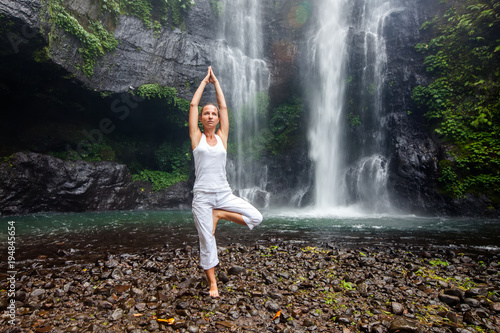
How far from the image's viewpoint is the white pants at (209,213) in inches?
121

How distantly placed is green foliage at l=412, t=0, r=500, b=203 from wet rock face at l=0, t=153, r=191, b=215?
15046mm

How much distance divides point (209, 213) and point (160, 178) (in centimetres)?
1449

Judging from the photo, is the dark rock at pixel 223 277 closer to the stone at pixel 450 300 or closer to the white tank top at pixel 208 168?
the white tank top at pixel 208 168

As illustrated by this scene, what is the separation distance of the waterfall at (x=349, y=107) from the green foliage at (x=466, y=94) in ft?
8.41

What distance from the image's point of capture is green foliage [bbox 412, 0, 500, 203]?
11422 mm

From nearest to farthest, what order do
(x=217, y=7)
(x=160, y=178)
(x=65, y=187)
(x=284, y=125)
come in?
(x=65, y=187)
(x=160, y=178)
(x=217, y=7)
(x=284, y=125)

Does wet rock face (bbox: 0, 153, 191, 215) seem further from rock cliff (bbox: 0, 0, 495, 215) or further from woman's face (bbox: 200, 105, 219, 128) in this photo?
woman's face (bbox: 200, 105, 219, 128)

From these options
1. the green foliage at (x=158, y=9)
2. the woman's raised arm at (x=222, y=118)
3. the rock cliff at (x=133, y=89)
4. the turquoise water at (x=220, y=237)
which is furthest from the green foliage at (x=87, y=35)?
the woman's raised arm at (x=222, y=118)

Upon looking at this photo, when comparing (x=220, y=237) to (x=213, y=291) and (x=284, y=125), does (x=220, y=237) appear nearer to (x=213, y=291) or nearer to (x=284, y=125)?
(x=213, y=291)

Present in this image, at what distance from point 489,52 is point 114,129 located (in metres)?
20.2

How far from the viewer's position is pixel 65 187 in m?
12.9

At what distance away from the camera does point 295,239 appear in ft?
21.1

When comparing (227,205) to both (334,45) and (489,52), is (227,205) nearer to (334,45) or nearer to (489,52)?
(489,52)

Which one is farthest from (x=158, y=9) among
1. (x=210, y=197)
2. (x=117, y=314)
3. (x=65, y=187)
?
(x=117, y=314)
